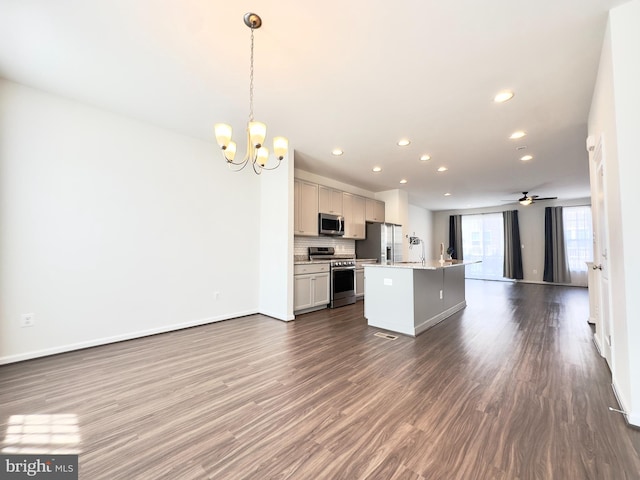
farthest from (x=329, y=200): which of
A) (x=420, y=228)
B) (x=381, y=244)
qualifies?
(x=420, y=228)

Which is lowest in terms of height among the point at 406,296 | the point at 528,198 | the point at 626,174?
the point at 406,296

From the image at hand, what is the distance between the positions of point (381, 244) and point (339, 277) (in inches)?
63.8

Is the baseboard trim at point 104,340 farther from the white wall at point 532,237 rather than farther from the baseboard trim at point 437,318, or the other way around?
the white wall at point 532,237

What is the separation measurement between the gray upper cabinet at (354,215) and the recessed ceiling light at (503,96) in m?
3.42

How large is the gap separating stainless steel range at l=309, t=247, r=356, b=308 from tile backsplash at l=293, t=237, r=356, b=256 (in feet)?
0.55

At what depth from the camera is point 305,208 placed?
198 inches

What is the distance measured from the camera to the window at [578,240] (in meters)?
8.05

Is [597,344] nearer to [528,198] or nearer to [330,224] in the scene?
[330,224]

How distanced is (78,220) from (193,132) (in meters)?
1.82

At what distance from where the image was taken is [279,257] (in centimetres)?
434

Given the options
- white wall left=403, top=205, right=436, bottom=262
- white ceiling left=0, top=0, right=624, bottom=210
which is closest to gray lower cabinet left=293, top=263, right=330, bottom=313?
white ceiling left=0, top=0, right=624, bottom=210

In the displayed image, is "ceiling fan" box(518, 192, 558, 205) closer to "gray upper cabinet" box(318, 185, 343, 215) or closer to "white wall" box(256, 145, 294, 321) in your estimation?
"gray upper cabinet" box(318, 185, 343, 215)

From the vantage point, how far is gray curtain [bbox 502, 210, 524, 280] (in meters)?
9.07

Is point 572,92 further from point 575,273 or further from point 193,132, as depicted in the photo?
point 575,273
